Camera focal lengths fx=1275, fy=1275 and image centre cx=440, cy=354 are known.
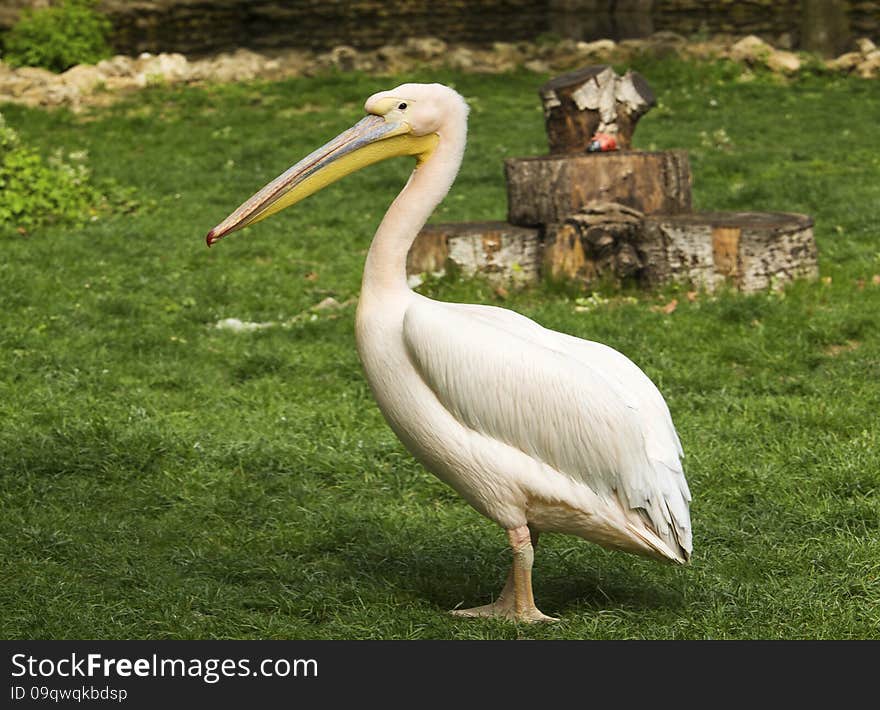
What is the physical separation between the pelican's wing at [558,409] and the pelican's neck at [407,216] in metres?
0.15

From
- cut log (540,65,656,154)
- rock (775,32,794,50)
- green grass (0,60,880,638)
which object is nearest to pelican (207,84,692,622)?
green grass (0,60,880,638)

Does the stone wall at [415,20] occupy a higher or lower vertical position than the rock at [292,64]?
higher

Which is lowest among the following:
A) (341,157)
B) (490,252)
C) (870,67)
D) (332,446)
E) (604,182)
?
(332,446)

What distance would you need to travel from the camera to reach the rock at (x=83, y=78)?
535 inches

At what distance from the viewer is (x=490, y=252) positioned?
283 inches

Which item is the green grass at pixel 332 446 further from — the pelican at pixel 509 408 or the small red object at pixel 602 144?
the small red object at pixel 602 144

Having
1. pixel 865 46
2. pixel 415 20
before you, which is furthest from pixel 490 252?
pixel 415 20

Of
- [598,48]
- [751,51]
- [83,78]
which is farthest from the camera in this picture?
[598,48]

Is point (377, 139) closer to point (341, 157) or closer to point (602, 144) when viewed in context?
point (341, 157)

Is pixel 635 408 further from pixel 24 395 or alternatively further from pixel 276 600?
pixel 24 395

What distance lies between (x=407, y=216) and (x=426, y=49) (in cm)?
1195

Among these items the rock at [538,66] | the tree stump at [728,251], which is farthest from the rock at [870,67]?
the tree stump at [728,251]

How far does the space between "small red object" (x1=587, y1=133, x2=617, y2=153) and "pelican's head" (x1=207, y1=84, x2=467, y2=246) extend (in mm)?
3881

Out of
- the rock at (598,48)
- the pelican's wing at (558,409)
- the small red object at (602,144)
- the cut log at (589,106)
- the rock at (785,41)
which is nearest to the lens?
the pelican's wing at (558,409)
